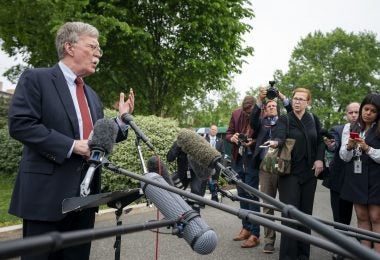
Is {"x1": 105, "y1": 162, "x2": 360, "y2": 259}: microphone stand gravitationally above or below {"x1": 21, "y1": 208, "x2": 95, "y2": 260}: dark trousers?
above

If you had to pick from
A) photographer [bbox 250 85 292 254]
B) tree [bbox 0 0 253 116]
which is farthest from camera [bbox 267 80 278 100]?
tree [bbox 0 0 253 116]

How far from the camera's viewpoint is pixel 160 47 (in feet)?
54.7

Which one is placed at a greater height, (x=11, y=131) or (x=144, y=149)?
(x=11, y=131)

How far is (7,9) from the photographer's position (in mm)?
12180

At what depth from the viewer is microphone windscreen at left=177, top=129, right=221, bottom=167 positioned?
256cm

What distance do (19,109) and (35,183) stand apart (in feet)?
1.67

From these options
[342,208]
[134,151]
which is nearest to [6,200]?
[134,151]

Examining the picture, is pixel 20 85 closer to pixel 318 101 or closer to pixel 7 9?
pixel 7 9

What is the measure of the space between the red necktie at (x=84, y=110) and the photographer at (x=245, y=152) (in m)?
3.37

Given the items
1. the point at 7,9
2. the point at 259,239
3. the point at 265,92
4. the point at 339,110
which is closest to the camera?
the point at 265,92

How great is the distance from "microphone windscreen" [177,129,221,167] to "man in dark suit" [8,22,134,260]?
25.6 inches

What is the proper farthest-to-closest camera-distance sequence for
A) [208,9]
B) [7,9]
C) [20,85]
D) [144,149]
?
[208,9], [7,9], [144,149], [20,85]

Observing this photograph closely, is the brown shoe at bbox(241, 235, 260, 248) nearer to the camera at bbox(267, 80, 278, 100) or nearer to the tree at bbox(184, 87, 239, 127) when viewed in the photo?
the camera at bbox(267, 80, 278, 100)

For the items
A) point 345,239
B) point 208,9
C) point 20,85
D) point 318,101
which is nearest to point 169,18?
point 208,9
